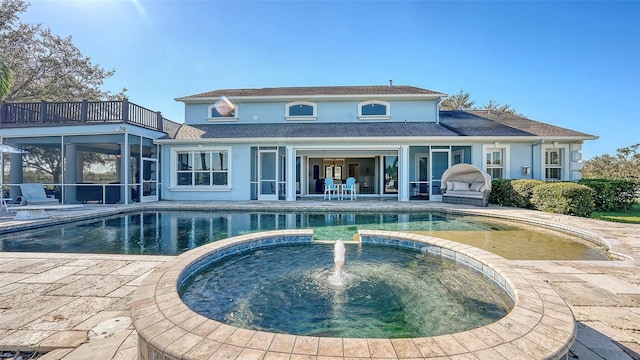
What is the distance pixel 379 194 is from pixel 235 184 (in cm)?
791

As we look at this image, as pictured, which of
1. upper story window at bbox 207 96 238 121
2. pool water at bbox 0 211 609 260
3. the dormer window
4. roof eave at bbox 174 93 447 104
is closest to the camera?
pool water at bbox 0 211 609 260

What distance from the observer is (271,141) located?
12055 mm

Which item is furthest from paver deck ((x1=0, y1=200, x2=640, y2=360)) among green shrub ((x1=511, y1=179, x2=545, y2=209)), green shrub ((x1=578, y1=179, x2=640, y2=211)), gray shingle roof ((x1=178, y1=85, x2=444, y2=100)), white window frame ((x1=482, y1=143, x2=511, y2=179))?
gray shingle roof ((x1=178, y1=85, x2=444, y2=100))

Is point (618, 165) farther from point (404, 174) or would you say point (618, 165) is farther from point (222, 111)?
point (222, 111)

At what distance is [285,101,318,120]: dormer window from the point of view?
14273 mm

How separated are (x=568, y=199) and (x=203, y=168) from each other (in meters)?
13.9

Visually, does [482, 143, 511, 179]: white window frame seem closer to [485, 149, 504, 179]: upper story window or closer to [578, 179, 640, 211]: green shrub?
[485, 149, 504, 179]: upper story window

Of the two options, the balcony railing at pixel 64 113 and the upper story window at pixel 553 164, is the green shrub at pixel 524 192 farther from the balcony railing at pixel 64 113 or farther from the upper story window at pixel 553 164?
the balcony railing at pixel 64 113

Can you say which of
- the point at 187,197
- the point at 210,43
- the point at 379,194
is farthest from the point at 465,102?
the point at 187,197

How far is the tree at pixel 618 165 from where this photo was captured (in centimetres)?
2139

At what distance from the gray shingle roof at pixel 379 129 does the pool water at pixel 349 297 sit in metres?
8.45

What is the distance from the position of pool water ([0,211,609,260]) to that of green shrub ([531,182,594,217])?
209 cm

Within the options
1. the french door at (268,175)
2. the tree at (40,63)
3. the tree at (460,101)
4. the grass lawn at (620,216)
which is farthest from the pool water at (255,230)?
the tree at (460,101)

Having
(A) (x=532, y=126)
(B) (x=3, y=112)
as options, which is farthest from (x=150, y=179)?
(A) (x=532, y=126)
